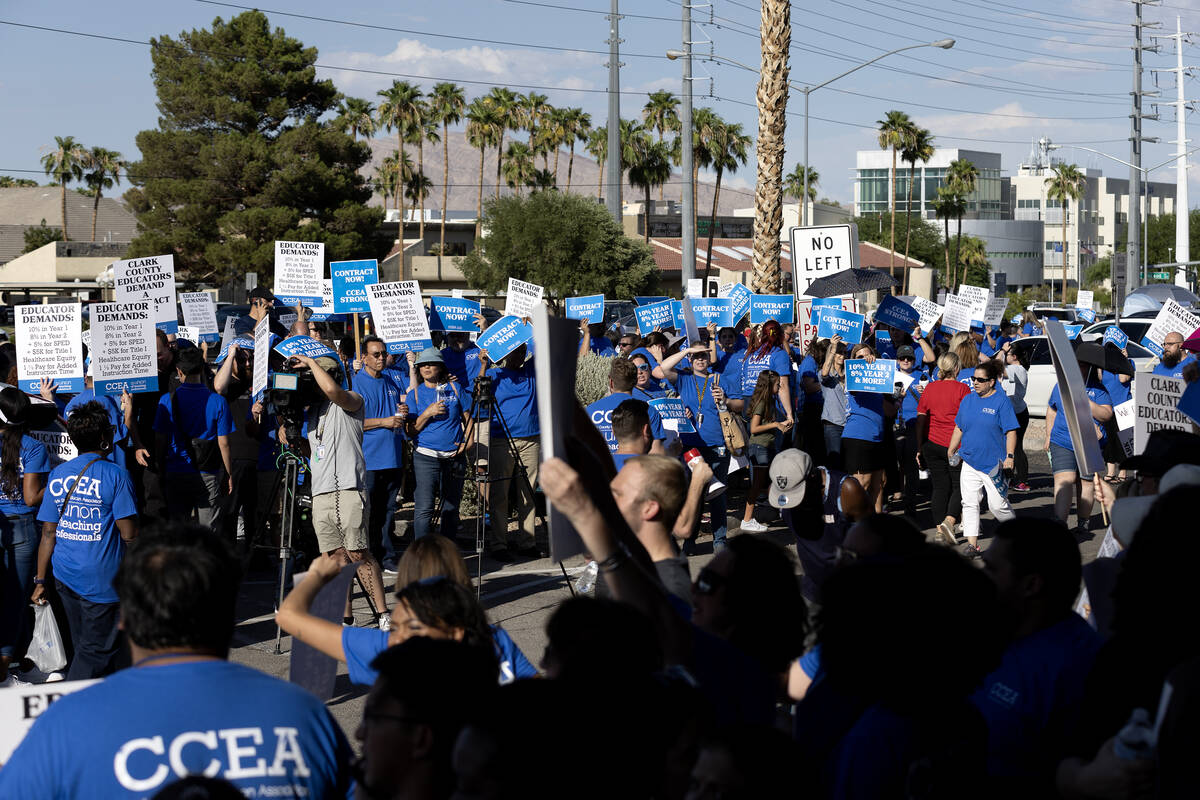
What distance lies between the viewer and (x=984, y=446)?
10727mm

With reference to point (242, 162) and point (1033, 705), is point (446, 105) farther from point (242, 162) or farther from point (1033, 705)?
point (1033, 705)

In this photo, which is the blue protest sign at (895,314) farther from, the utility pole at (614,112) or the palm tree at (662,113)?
the palm tree at (662,113)

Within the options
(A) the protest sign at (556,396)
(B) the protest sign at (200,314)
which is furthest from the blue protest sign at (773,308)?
(A) the protest sign at (556,396)

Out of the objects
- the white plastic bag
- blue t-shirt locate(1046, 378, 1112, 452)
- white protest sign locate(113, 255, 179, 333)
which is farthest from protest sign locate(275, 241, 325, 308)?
blue t-shirt locate(1046, 378, 1112, 452)

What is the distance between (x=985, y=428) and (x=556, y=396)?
8.64 meters

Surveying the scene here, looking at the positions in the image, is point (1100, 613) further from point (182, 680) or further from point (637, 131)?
point (637, 131)

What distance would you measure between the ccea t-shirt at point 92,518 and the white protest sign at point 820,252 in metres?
10.7

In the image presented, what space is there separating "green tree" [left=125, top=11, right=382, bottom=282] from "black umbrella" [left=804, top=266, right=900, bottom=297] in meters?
37.3

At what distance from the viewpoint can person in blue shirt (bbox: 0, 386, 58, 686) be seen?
6.81m

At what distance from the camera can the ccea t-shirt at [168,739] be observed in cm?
240

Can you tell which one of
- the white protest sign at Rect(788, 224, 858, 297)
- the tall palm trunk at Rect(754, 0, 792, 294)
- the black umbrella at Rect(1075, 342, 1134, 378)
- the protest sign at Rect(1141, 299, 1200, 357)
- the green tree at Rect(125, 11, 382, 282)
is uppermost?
the green tree at Rect(125, 11, 382, 282)

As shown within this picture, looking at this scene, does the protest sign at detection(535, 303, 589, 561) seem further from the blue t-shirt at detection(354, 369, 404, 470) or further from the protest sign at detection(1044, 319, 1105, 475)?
the blue t-shirt at detection(354, 369, 404, 470)

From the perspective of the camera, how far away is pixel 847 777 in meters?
2.49

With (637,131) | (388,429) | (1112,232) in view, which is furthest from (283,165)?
(1112,232)
